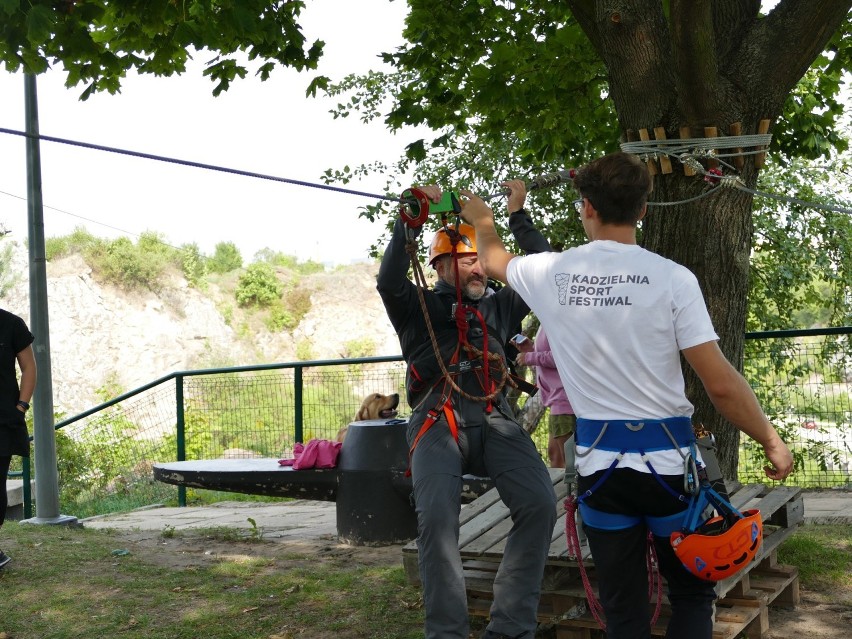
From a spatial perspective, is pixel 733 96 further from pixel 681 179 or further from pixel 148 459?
pixel 148 459

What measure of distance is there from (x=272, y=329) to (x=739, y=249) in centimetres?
3710

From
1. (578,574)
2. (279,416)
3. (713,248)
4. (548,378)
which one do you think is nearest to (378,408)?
(548,378)

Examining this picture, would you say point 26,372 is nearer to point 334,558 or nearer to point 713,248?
point 334,558

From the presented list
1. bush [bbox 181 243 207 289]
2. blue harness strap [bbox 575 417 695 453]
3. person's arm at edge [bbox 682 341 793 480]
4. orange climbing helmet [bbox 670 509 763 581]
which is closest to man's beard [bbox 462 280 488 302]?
blue harness strap [bbox 575 417 695 453]

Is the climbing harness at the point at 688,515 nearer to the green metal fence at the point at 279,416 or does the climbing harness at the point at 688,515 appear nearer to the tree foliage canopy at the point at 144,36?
the tree foliage canopy at the point at 144,36

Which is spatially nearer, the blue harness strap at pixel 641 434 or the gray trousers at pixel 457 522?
the blue harness strap at pixel 641 434

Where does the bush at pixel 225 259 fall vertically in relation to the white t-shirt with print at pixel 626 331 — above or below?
above

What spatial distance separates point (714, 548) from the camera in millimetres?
2836

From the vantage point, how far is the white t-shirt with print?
2.88m

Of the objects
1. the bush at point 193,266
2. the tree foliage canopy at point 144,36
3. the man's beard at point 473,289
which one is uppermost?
the bush at point 193,266

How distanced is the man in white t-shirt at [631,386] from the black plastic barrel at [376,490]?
4.15 m

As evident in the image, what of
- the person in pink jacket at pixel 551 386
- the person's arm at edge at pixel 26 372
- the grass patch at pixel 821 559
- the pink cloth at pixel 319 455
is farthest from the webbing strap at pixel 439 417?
the person's arm at edge at pixel 26 372

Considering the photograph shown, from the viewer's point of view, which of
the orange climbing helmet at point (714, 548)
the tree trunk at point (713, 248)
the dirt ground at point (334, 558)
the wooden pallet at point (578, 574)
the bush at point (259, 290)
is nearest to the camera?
the orange climbing helmet at point (714, 548)

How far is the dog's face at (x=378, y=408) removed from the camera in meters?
7.81
